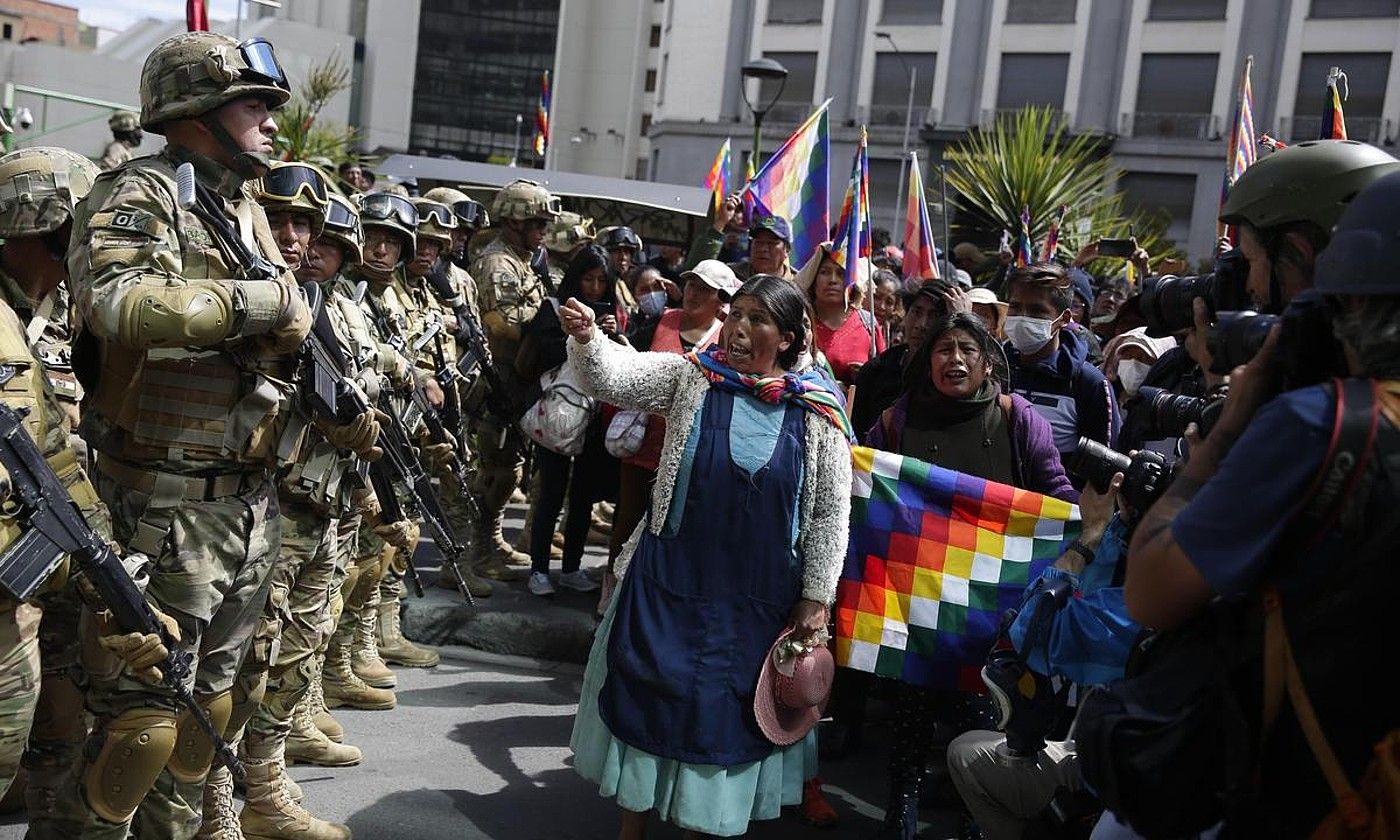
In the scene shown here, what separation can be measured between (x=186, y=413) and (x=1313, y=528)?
2856 mm

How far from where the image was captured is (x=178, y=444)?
142 inches

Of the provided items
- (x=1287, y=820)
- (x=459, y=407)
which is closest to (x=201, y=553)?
(x=1287, y=820)

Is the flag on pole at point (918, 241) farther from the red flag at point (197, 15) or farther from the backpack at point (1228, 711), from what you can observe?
the backpack at point (1228, 711)

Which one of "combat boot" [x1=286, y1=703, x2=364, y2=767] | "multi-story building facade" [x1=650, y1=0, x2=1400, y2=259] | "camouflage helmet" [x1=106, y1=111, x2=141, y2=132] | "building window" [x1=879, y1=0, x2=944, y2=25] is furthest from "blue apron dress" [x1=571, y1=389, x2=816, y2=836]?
"building window" [x1=879, y1=0, x2=944, y2=25]

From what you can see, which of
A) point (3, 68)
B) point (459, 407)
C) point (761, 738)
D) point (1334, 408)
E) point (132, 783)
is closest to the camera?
point (1334, 408)

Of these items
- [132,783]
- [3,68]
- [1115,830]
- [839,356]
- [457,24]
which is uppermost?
[457,24]

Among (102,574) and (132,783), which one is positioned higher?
(102,574)

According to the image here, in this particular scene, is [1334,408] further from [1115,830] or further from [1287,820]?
[1115,830]

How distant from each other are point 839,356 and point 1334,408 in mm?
4788

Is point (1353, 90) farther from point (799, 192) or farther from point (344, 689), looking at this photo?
point (344, 689)

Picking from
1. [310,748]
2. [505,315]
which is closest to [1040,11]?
[505,315]

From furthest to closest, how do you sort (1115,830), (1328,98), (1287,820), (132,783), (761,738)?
(1328,98), (761,738), (132,783), (1115,830), (1287,820)

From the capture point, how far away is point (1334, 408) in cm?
198

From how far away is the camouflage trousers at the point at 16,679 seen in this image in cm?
298
